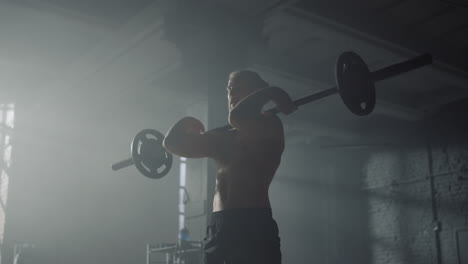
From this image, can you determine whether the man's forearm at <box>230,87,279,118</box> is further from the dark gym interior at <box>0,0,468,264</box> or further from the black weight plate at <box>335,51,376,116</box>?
the dark gym interior at <box>0,0,468,264</box>

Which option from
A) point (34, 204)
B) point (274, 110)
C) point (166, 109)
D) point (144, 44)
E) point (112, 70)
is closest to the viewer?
point (274, 110)

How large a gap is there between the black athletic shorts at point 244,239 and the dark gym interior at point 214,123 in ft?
11.6

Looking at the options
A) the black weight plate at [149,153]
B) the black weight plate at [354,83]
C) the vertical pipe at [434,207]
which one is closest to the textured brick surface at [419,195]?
the vertical pipe at [434,207]

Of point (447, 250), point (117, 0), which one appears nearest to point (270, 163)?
point (117, 0)

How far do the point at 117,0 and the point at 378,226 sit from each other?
6253 mm

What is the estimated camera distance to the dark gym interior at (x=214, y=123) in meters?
6.23

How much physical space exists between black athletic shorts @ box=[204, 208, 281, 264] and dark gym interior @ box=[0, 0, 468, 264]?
3525 mm

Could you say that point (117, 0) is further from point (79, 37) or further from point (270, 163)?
point (270, 163)

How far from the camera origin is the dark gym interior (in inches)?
245

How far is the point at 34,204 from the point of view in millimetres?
9602

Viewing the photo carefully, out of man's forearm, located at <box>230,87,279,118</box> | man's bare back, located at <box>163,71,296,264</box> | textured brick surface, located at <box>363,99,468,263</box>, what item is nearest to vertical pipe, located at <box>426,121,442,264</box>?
textured brick surface, located at <box>363,99,468,263</box>

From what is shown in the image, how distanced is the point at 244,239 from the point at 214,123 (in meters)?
3.64

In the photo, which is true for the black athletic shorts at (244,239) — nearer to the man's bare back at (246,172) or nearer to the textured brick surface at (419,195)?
the man's bare back at (246,172)

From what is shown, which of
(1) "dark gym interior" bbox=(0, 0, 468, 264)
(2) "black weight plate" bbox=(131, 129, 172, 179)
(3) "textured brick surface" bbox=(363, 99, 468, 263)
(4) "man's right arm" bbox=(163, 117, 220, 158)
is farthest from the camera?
(3) "textured brick surface" bbox=(363, 99, 468, 263)
